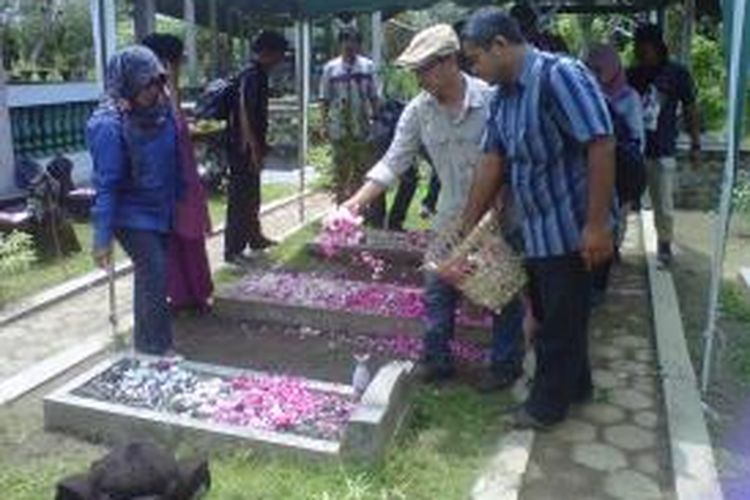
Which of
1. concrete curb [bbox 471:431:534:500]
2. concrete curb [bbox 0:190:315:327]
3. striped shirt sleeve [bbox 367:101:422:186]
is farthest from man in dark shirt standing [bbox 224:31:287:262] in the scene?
concrete curb [bbox 471:431:534:500]

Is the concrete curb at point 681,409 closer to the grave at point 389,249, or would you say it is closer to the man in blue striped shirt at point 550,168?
the man in blue striped shirt at point 550,168

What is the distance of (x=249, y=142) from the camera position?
340 inches

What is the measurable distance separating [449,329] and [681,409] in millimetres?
1359

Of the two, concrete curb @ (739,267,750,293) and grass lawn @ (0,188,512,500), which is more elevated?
concrete curb @ (739,267,750,293)

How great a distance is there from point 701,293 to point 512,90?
4141 millimetres

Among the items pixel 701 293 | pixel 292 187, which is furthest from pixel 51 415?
pixel 292 187

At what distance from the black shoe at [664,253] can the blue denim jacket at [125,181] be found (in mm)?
4763

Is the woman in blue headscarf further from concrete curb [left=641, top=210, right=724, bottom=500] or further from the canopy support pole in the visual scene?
the canopy support pole

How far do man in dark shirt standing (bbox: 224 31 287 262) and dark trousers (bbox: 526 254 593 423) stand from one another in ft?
12.8

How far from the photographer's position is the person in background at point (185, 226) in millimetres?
6578

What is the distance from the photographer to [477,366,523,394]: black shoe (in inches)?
230

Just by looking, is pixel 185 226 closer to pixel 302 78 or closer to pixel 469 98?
pixel 469 98

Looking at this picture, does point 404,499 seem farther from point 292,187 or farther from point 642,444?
point 292,187

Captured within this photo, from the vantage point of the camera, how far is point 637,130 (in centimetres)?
678
